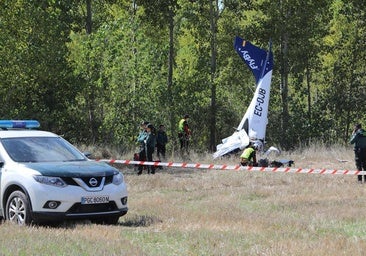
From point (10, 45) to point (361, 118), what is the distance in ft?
68.0

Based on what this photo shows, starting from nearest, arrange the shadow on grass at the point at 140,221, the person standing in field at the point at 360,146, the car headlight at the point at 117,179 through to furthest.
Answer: the car headlight at the point at 117,179 → the shadow on grass at the point at 140,221 → the person standing in field at the point at 360,146

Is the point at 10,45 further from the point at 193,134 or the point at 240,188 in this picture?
the point at 193,134

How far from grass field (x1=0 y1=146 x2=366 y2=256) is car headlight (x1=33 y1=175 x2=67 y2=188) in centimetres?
65

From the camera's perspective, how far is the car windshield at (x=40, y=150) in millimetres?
10820

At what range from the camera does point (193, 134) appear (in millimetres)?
34938

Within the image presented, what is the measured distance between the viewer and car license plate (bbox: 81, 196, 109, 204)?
10.0 metres

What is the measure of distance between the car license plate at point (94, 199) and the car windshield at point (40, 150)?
3.93 feet

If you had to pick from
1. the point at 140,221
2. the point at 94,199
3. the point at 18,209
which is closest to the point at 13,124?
the point at 18,209

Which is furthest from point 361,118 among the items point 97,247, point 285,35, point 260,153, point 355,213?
point 97,247

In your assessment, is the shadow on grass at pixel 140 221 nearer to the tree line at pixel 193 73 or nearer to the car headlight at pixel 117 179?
the car headlight at pixel 117 179

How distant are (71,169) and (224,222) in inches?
99.2

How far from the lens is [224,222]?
10.6m

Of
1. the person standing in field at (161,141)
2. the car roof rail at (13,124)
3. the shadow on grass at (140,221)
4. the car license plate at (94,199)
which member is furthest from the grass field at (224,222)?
the person standing in field at (161,141)

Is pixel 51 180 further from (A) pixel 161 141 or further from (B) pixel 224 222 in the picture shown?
(A) pixel 161 141
